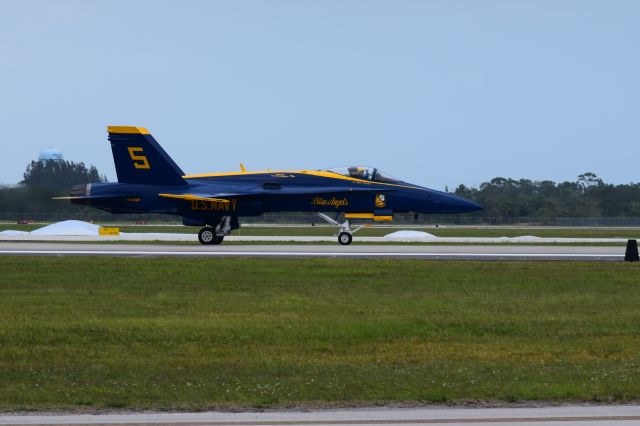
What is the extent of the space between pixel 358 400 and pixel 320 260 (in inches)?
745

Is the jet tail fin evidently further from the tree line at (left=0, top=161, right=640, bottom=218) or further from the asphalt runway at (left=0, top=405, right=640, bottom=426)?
the asphalt runway at (left=0, top=405, right=640, bottom=426)

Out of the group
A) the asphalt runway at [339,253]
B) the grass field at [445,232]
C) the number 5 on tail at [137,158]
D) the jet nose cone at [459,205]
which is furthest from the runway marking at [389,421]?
the grass field at [445,232]

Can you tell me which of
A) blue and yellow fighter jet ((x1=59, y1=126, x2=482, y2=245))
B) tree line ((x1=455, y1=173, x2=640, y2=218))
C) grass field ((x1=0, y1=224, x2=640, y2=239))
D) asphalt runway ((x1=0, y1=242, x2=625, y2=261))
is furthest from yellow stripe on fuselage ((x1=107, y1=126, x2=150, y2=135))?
tree line ((x1=455, y1=173, x2=640, y2=218))

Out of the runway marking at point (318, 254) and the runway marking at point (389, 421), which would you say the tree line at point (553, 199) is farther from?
the runway marking at point (389, 421)

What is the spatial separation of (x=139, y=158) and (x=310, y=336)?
987 inches

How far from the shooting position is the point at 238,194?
3919 centimetres

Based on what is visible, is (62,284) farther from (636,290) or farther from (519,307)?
(636,290)

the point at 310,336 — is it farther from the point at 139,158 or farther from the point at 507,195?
the point at 507,195

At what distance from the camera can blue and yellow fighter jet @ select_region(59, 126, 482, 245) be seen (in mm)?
39188

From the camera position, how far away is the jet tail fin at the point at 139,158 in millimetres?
39156

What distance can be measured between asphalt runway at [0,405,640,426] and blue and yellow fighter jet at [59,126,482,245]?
28.7m

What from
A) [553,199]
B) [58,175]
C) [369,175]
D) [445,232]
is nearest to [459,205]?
[369,175]

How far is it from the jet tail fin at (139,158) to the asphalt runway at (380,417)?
2994 cm

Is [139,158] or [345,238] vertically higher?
[139,158]
